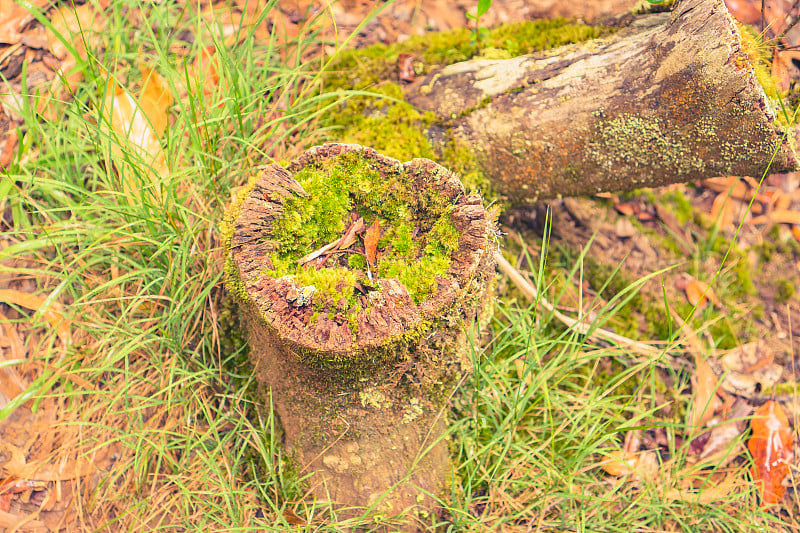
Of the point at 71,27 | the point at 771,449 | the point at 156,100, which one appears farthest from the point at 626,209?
the point at 71,27

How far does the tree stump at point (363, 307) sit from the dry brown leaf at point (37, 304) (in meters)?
0.83

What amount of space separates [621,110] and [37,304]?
2.52 meters

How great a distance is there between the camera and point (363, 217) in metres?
1.57

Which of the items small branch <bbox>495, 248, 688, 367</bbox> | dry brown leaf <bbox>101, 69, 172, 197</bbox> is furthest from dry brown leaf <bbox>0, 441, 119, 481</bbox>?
small branch <bbox>495, 248, 688, 367</bbox>

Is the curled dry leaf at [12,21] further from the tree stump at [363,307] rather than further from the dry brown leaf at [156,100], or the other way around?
the tree stump at [363,307]

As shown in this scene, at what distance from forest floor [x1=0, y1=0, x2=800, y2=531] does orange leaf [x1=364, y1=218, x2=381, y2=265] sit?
0.62 metres

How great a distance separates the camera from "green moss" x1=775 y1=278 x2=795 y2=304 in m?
2.62

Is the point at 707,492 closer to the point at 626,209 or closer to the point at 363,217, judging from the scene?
the point at 626,209

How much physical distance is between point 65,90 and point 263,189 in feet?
4.90

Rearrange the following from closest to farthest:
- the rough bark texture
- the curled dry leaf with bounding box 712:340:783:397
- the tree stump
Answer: the tree stump
the rough bark texture
the curled dry leaf with bounding box 712:340:783:397

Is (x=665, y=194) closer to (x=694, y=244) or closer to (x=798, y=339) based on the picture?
(x=694, y=244)

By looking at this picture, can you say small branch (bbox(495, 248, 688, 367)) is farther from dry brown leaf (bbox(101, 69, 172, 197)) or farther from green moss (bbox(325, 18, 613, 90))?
dry brown leaf (bbox(101, 69, 172, 197))

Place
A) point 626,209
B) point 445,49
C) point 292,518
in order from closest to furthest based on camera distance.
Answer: point 292,518, point 445,49, point 626,209

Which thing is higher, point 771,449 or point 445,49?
point 445,49
